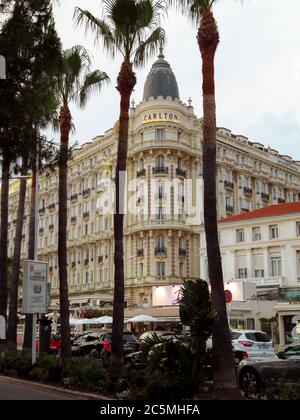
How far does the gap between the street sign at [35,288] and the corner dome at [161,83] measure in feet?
151

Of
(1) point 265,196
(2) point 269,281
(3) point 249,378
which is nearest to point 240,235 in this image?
(2) point 269,281

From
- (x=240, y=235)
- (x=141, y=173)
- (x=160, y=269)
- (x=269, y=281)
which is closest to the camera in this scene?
(x=269, y=281)

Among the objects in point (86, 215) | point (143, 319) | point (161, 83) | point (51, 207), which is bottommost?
point (143, 319)

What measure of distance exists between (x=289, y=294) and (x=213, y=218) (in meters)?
37.3

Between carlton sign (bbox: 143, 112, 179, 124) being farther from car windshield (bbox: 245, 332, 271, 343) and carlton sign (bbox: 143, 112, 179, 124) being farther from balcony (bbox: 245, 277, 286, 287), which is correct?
car windshield (bbox: 245, 332, 271, 343)

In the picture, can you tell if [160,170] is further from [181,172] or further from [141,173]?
[181,172]

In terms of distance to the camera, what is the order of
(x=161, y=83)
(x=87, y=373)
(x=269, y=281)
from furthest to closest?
(x=161, y=83) → (x=269, y=281) → (x=87, y=373)

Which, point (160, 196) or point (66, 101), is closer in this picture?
point (66, 101)

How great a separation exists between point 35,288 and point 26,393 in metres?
4.16

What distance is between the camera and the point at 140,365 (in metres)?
14.5

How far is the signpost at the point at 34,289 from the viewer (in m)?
18.4

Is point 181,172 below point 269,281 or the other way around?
the other way around

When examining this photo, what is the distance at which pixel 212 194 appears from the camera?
14.1 meters

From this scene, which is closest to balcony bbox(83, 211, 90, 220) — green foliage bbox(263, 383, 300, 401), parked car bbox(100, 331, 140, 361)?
parked car bbox(100, 331, 140, 361)
